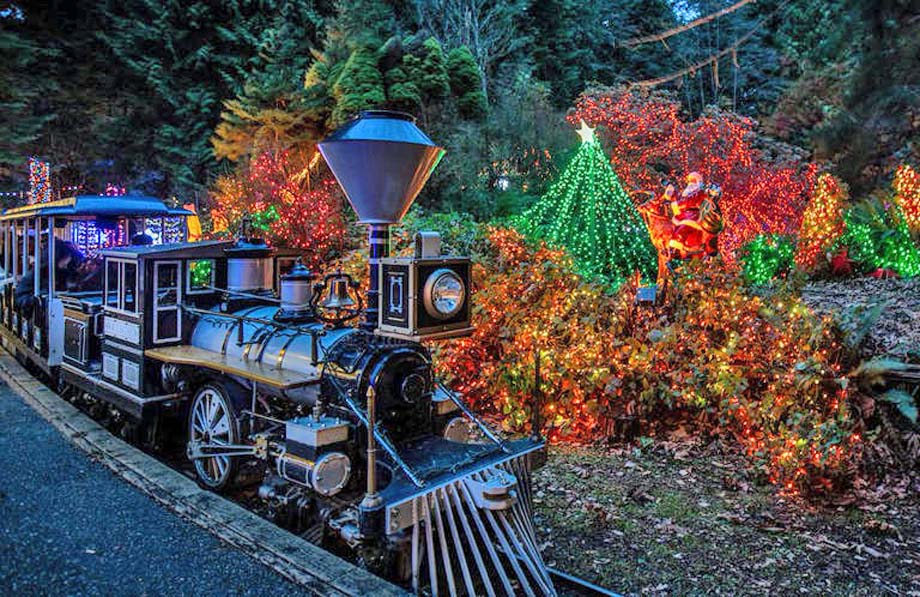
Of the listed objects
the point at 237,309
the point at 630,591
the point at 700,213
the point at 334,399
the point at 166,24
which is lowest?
the point at 630,591

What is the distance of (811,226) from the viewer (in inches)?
494

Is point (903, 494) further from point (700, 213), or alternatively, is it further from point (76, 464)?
point (76, 464)

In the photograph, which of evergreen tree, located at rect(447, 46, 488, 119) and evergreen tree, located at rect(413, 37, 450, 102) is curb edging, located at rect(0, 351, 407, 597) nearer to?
evergreen tree, located at rect(413, 37, 450, 102)

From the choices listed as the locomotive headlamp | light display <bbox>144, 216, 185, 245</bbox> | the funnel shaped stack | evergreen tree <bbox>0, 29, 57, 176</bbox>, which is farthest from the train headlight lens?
evergreen tree <bbox>0, 29, 57, 176</bbox>

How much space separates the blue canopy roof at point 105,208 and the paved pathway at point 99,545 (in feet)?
10.1

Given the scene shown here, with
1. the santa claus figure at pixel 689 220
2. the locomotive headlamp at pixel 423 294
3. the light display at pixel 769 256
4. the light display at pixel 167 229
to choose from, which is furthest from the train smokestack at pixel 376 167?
the light display at pixel 769 256

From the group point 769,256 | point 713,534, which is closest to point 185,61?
point 769,256

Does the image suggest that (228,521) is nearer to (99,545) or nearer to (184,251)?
(99,545)

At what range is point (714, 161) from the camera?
13977 millimetres

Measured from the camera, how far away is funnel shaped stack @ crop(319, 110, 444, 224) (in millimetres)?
4102

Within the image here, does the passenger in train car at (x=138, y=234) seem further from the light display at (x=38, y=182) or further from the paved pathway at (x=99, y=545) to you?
the light display at (x=38, y=182)

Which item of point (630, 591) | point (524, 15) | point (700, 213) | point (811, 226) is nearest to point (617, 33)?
point (524, 15)

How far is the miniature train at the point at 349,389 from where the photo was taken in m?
3.61

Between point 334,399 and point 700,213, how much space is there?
13.8ft
